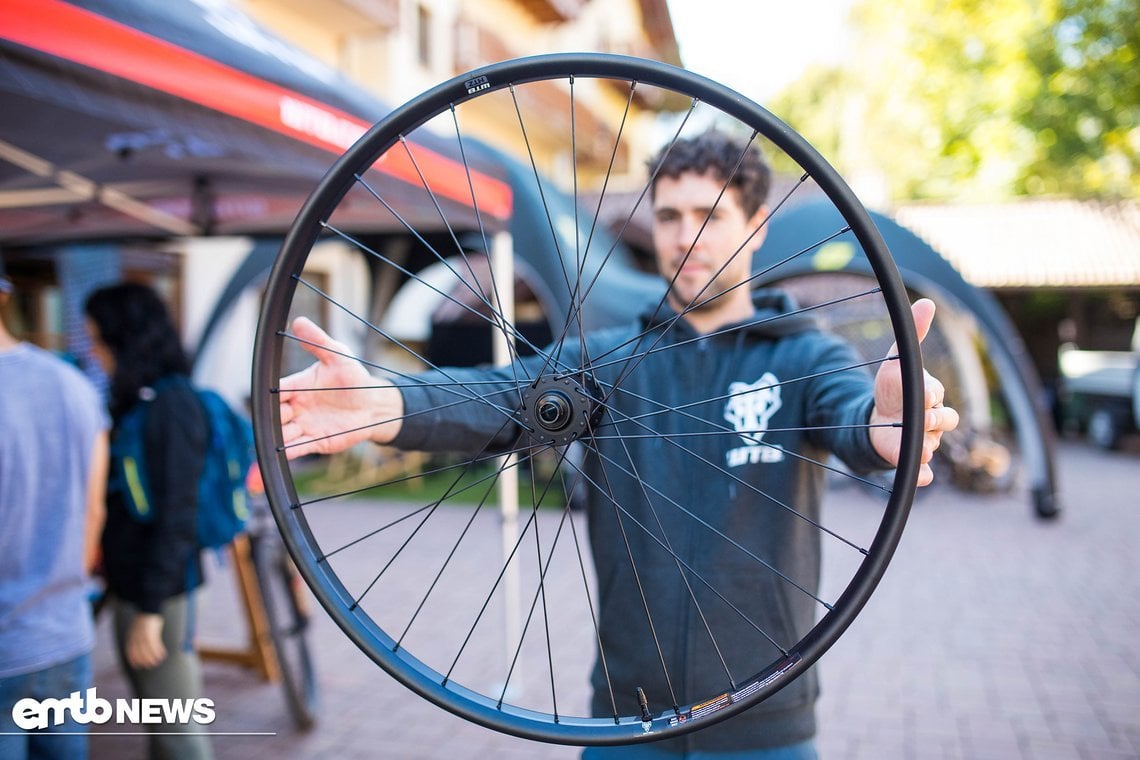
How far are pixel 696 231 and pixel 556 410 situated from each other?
61 centimetres

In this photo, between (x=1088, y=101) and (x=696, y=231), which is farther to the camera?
(x=1088, y=101)

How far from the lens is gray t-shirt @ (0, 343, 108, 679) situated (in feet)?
7.14

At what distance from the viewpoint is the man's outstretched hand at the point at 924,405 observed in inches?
49.6

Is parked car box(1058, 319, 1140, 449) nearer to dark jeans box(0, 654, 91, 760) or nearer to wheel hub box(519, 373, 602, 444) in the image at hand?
wheel hub box(519, 373, 602, 444)

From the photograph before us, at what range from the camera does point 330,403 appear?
5.21 feet

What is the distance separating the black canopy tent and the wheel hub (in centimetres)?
153

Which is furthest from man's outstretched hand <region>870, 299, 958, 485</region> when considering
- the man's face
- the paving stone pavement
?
the paving stone pavement

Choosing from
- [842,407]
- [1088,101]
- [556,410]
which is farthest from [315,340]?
[1088,101]

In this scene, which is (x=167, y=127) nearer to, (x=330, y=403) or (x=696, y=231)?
(x=330, y=403)

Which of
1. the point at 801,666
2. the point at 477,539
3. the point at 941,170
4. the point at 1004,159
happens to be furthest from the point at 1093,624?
the point at 941,170

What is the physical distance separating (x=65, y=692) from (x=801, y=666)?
1974 mm

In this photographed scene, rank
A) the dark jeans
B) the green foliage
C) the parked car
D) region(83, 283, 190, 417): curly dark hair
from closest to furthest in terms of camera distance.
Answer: the dark jeans
region(83, 283, 190, 417): curly dark hair
the parked car
the green foliage

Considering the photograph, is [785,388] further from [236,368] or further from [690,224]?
[236,368]

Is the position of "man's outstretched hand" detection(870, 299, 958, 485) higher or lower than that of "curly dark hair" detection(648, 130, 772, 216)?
lower
